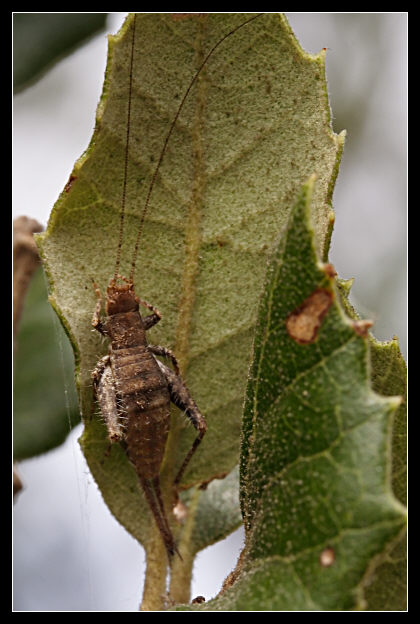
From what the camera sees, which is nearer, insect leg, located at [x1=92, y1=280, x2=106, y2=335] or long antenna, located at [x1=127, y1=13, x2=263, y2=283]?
long antenna, located at [x1=127, y1=13, x2=263, y2=283]

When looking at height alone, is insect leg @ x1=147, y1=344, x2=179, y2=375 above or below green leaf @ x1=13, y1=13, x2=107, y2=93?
below

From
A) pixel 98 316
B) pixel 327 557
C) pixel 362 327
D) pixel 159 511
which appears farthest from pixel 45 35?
pixel 327 557

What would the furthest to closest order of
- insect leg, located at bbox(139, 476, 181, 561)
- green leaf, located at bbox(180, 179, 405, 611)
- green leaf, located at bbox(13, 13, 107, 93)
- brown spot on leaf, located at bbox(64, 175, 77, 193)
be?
green leaf, located at bbox(13, 13, 107, 93)
insect leg, located at bbox(139, 476, 181, 561)
brown spot on leaf, located at bbox(64, 175, 77, 193)
green leaf, located at bbox(180, 179, 405, 611)

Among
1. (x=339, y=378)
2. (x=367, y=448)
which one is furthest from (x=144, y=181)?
(x=367, y=448)

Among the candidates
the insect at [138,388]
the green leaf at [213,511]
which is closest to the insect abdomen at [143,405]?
the insect at [138,388]

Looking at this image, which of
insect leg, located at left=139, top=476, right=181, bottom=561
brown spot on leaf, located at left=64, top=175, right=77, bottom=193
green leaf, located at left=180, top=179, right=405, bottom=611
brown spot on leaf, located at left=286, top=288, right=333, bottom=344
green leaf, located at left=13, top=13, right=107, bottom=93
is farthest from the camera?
green leaf, located at left=13, top=13, right=107, bottom=93

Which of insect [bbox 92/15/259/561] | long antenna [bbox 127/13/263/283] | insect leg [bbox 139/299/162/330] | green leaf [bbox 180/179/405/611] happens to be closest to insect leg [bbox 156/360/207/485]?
insect [bbox 92/15/259/561]

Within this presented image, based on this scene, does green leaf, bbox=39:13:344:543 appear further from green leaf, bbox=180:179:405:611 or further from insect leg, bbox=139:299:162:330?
green leaf, bbox=180:179:405:611

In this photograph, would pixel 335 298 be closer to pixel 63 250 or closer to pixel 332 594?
pixel 332 594
